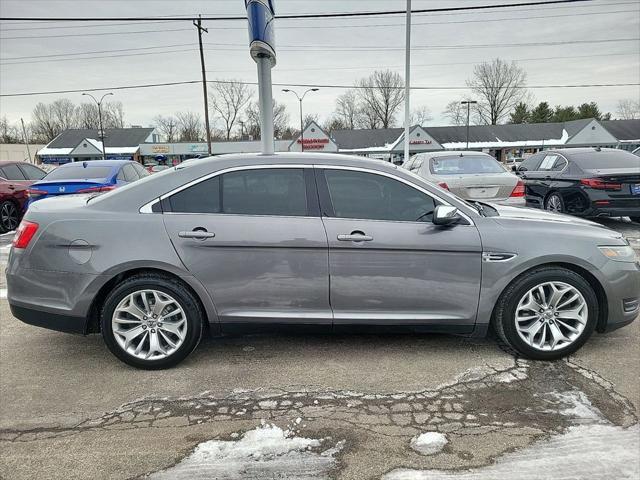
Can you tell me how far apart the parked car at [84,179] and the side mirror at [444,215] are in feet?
18.3

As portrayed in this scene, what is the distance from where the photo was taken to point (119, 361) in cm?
352

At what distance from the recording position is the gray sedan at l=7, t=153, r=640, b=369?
10.6 feet

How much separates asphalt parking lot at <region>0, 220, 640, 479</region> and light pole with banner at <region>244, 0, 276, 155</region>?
3.31 m

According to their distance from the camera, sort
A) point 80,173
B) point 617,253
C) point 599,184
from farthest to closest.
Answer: point 80,173
point 599,184
point 617,253

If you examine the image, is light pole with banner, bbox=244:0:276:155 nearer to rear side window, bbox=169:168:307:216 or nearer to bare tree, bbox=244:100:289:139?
rear side window, bbox=169:168:307:216

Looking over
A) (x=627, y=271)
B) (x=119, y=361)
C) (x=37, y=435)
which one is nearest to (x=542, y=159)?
(x=627, y=271)

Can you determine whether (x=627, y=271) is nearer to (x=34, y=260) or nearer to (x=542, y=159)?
(x=34, y=260)

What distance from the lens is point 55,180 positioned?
8.10 meters

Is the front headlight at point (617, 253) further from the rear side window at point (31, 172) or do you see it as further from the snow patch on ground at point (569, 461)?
the rear side window at point (31, 172)

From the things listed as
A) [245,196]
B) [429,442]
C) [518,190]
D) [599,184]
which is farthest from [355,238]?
[599,184]

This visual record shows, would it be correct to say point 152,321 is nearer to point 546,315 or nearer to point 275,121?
point 546,315

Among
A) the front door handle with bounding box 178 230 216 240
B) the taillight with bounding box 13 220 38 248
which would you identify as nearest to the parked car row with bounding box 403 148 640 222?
the front door handle with bounding box 178 230 216 240

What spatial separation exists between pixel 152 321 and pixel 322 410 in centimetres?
142

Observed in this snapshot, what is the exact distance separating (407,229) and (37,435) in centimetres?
266
